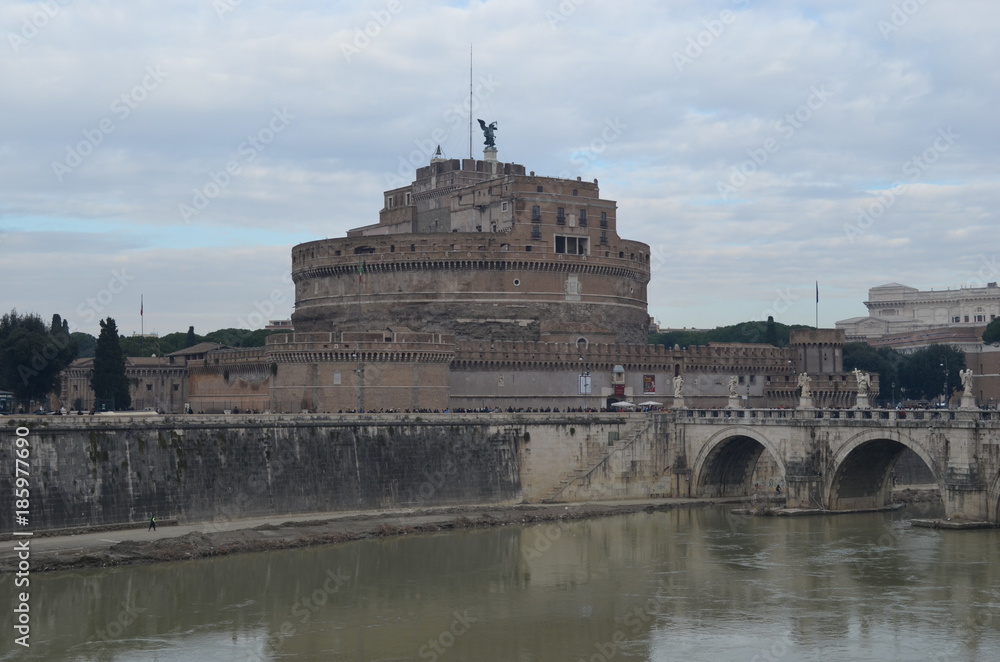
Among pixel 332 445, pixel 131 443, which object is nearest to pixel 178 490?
pixel 131 443

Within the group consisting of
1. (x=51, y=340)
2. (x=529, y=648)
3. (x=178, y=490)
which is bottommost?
(x=529, y=648)

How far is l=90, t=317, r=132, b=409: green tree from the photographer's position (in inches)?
3226

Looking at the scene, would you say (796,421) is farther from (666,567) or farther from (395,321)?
(395,321)

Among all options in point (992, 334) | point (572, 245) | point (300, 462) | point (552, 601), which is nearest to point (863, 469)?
point (552, 601)

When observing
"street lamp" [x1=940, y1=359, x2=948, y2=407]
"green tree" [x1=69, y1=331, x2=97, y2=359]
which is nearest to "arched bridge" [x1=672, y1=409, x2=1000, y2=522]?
"street lamp" [x1=940, y1=359, x2=948, y2=407]

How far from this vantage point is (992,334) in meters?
134

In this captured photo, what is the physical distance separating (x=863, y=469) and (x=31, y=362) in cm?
4713

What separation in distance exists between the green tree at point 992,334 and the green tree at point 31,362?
92.0 m

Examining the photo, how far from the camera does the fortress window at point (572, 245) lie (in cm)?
8519

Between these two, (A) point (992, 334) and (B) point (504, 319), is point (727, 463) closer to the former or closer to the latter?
(B) point (504, 319)

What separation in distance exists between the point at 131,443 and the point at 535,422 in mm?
21565

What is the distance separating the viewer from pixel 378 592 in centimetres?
4456

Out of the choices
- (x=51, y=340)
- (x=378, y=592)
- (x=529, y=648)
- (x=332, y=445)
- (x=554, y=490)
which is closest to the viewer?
(x=529, y=648)

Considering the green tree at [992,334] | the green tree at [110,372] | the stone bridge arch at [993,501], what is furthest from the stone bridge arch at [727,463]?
the green tree at [992,334]
